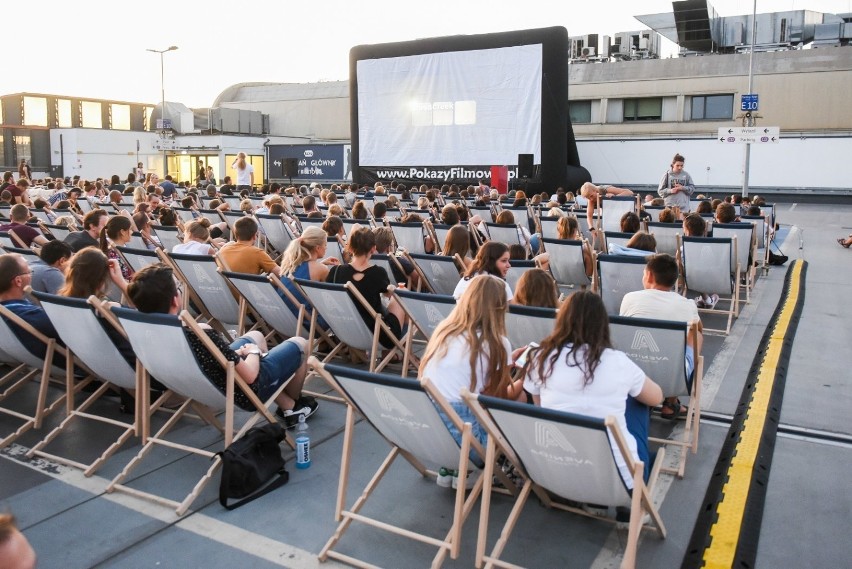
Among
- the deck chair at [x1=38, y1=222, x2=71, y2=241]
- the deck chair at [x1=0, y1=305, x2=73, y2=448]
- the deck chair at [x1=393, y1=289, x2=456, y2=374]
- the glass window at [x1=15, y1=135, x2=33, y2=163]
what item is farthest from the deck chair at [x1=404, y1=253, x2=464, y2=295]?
the glass window at [x1=15, y1=135, x2=33, y2=163]

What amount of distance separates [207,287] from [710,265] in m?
4.67

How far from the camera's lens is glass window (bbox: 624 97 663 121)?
112 feet

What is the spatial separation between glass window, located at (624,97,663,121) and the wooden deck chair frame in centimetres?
3013

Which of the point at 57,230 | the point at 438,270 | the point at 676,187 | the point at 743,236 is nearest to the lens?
the point at 438,270

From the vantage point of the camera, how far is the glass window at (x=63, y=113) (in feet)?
130

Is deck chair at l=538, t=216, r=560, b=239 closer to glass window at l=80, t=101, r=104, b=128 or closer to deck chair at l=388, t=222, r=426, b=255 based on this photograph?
deck chair at l=388, t=222, r=426, b=255

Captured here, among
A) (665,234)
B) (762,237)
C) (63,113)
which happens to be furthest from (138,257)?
(63,113)

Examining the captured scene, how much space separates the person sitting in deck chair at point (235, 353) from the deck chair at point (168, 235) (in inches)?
192

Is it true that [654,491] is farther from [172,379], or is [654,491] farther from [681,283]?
[681,283]

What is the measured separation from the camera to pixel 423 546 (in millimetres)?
3135

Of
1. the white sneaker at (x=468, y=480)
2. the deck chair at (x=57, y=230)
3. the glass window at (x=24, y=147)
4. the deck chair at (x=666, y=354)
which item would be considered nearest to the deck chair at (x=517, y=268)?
the deck chair at (x=666, y=354)

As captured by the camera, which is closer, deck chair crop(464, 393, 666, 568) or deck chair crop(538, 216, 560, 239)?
Result: deck chair crop(464, 393, 666, 568)

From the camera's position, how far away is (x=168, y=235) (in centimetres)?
888

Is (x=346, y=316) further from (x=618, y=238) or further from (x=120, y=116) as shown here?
(x=120, y=116)
